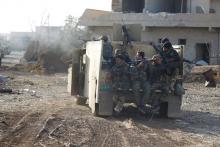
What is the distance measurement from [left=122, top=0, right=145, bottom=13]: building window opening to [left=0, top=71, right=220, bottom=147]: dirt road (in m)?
30.3

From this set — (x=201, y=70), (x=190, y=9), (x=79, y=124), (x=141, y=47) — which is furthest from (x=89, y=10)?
(x=79, y=124)

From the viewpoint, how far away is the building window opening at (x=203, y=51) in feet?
133

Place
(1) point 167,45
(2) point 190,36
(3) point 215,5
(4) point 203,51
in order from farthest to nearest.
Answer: (3) point 215,5, (4) point 203,51, (2) point 190,36, (1) point 167,45

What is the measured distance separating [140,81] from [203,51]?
2736cm

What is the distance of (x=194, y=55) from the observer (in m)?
40.7

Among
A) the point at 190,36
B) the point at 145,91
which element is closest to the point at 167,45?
the point at 145,91

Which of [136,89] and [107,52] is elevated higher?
[107,52]

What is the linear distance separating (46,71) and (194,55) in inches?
410

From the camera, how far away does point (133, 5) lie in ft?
165

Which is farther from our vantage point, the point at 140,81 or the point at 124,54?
the point at 124,54

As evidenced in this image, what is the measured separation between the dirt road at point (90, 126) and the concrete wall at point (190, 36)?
20554mm

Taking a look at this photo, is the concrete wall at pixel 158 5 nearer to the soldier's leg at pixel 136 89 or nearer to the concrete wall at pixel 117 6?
the concrete wall at pixel 117 6

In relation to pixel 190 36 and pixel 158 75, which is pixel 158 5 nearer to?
pixel 190 36

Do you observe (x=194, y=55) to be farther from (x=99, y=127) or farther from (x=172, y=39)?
(x=99, y=127)
